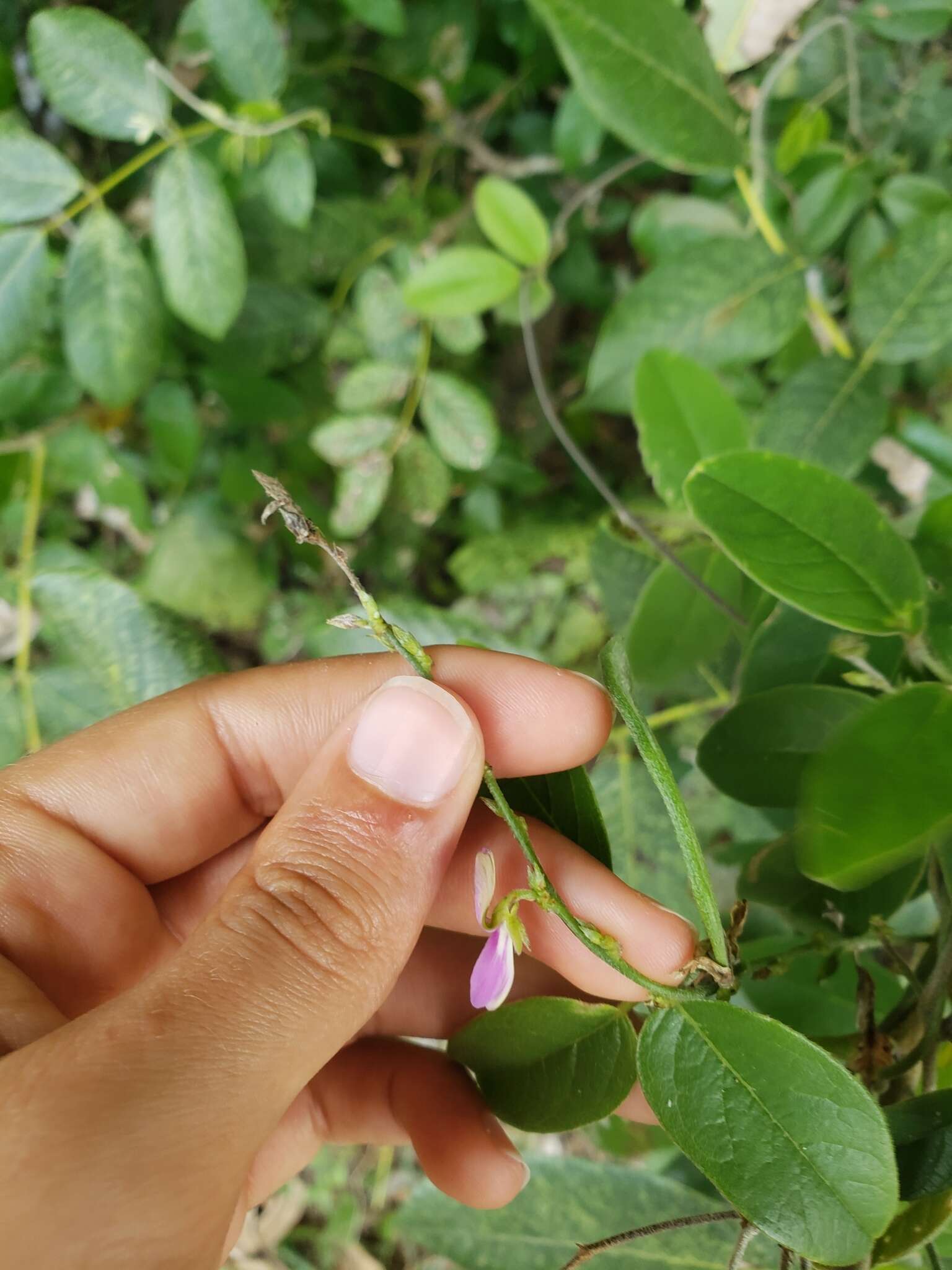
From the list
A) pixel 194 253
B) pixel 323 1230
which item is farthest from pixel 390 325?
pixel 323 1230

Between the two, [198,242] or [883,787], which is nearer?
[883,787]

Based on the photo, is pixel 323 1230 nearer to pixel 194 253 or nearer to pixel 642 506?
pixel 642 506

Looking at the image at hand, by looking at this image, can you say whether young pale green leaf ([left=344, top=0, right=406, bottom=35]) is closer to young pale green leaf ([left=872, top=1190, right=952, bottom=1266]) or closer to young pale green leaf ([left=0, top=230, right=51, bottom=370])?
young pale green leaf ([left=0, top=230, right=51, bottom=370])

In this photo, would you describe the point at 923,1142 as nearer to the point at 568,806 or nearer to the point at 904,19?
the point at 568,806

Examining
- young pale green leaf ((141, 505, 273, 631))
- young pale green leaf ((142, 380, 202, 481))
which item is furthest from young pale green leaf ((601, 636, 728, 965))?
young pale green leaf ((141, 505, 273, 631))

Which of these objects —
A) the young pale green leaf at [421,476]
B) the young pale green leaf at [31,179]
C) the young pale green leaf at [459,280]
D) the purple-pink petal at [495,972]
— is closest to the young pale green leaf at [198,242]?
the young pale green leaf at [31,179]

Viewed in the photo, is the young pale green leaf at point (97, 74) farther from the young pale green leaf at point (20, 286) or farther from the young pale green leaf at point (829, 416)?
the young pale green leaf at point (829, 416)

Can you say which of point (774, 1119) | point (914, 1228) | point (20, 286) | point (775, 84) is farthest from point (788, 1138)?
point (775, 84)
